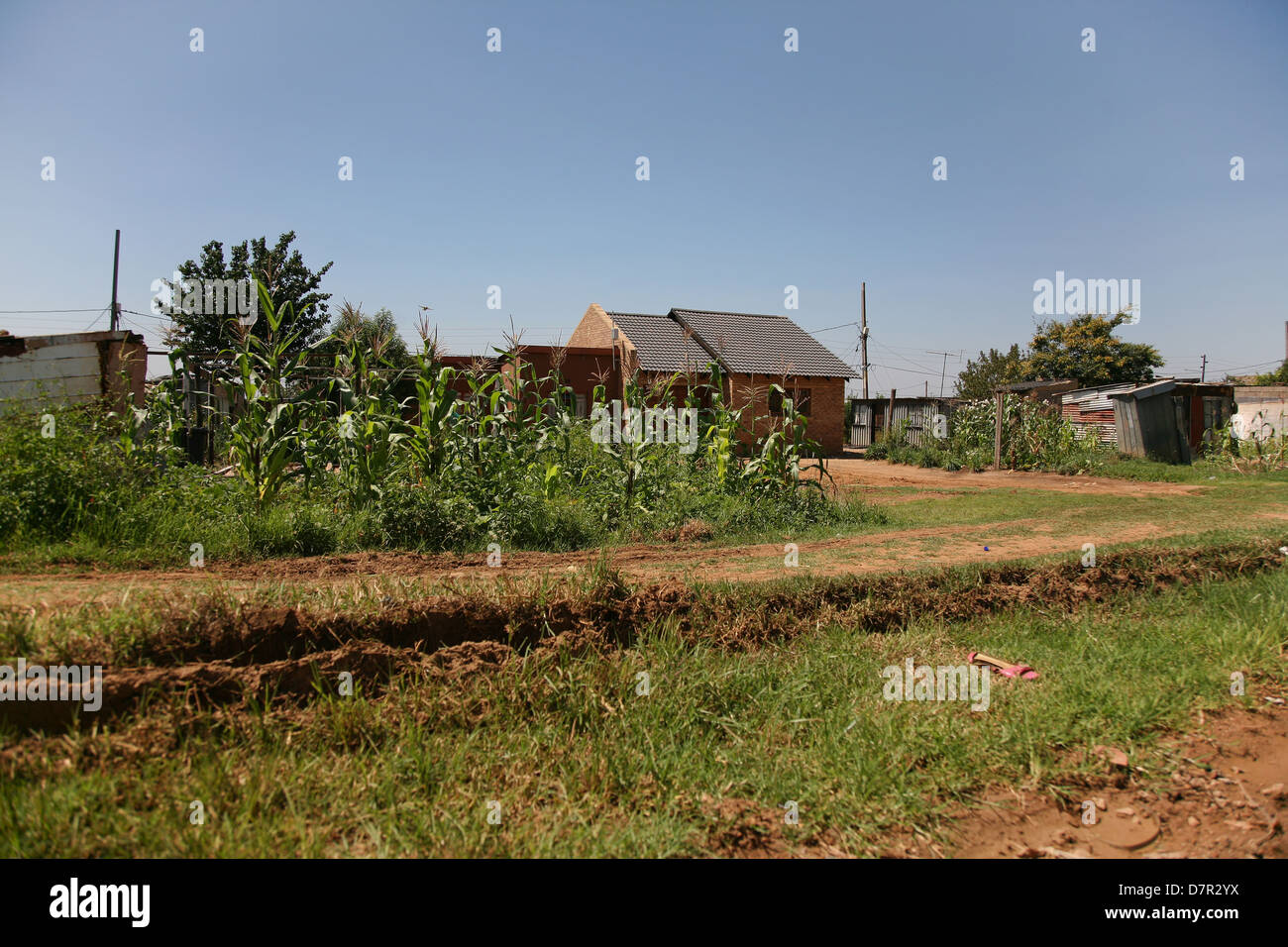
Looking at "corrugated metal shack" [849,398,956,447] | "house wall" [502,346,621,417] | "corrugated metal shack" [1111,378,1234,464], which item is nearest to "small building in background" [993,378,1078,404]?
"corrugated metal shack" [849,398,956,447]

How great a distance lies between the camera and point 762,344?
101 feet

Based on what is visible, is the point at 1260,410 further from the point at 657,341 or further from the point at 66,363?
the point at 66,363

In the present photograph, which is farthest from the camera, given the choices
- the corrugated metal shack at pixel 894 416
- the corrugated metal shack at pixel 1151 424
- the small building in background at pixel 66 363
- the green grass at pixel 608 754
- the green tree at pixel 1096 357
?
the green tree at pixel 1096 357

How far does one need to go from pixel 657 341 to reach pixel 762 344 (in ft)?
15.4

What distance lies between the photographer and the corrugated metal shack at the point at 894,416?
28.5 metres

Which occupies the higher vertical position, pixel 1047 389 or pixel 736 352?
pixel 736 352

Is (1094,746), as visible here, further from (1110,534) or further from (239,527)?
(239,527)

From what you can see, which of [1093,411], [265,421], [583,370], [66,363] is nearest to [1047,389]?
[1093,411]

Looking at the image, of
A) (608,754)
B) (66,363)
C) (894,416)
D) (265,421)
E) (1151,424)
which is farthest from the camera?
(894,416)

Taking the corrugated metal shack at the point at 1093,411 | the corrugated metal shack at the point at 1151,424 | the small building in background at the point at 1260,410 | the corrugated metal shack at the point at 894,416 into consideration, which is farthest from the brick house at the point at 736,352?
the small building in background at the point at 1260,410

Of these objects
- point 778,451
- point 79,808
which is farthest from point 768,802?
point 778,451

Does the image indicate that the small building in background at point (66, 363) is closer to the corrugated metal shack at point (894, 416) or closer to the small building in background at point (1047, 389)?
the corrugated metal shack at point (894, 416)

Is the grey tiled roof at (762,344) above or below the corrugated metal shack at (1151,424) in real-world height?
above

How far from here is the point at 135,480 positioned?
7219 millimetres
